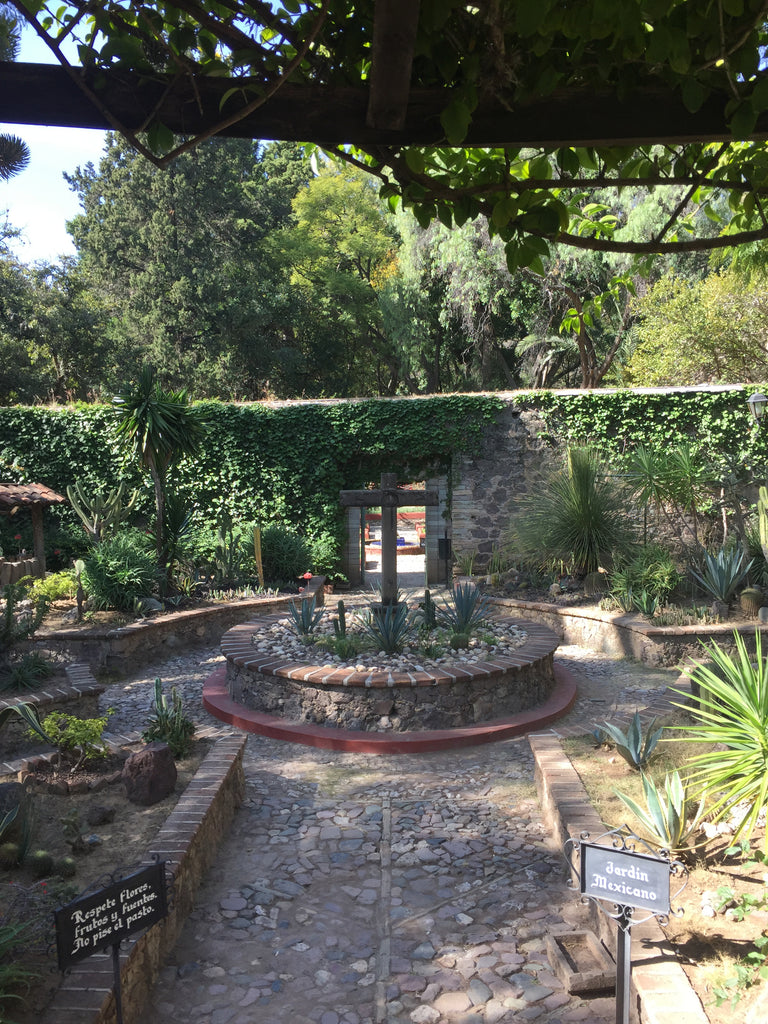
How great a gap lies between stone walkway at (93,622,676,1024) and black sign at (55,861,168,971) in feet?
1.78

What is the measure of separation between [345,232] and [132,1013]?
83.2ft

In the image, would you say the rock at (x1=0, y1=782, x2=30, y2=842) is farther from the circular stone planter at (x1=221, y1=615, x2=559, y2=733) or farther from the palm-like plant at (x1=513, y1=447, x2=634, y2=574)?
the palm-like plant at (x1=513, y1=447, x2=634, y2=574)

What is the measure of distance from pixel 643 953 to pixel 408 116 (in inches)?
118

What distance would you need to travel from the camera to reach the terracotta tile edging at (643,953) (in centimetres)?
239

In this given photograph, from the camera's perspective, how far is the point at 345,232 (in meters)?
25.5

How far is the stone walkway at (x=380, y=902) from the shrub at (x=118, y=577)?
4.23 meters

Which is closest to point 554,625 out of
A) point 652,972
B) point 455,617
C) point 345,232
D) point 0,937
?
point 455,617

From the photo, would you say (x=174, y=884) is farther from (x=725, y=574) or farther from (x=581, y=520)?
(x=581, y=520)

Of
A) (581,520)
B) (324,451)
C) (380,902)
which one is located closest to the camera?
(380,902)

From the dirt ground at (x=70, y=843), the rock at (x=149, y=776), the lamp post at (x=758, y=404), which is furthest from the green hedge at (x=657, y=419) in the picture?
the rock at (x=149, y=776)

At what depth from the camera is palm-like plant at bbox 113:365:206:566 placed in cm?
938

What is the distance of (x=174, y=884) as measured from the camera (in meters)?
3.30

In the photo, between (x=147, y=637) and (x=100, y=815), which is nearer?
(x=100, y=815)

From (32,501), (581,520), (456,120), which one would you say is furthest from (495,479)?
(456,120)
